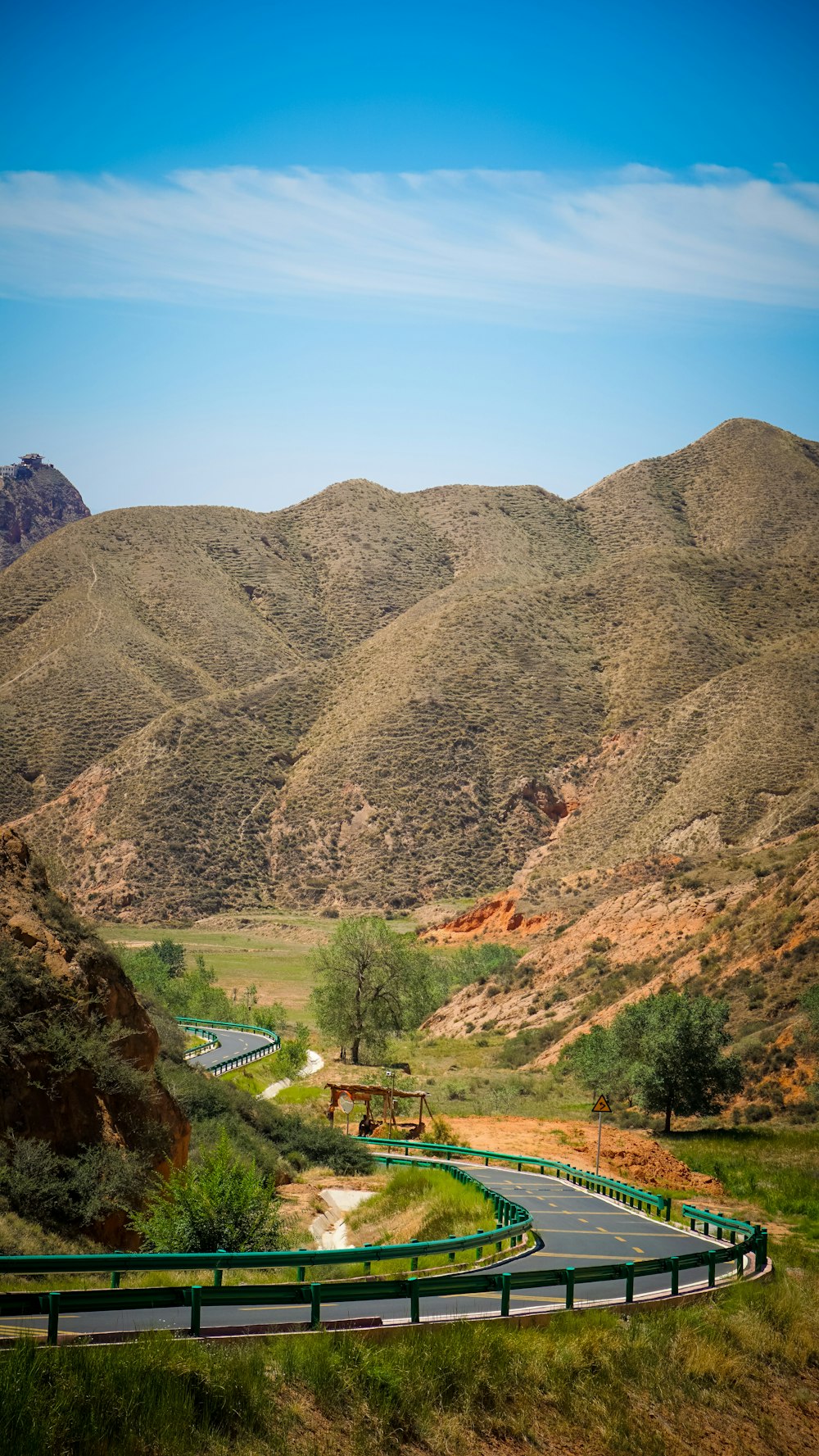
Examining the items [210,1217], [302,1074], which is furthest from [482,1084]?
[210,1217]

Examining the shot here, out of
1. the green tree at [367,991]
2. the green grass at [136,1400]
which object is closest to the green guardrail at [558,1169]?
the green grass at [136,1400]

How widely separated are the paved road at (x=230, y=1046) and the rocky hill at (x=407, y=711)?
88.8ft

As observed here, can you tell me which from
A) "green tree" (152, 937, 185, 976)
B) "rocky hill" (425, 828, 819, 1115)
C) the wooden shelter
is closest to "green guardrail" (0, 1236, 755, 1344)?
the wooden shelter

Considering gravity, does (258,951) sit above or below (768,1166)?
below

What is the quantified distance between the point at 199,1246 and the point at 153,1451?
6.19 meters

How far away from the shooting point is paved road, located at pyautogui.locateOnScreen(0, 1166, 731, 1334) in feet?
32.6

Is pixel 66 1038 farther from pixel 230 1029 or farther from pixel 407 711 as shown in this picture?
pixel 407 711

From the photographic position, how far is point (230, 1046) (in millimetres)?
45438

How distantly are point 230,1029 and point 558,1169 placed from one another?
93.2ft

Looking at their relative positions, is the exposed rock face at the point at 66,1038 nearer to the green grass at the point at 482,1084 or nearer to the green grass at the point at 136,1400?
the green grass at the point at 136,1400

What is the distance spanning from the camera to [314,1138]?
27516 millimetres

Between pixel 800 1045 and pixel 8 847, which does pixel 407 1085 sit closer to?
pixel 800 1045

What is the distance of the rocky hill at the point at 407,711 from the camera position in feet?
287

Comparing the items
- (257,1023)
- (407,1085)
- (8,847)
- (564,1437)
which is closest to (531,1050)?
(407,1085)
